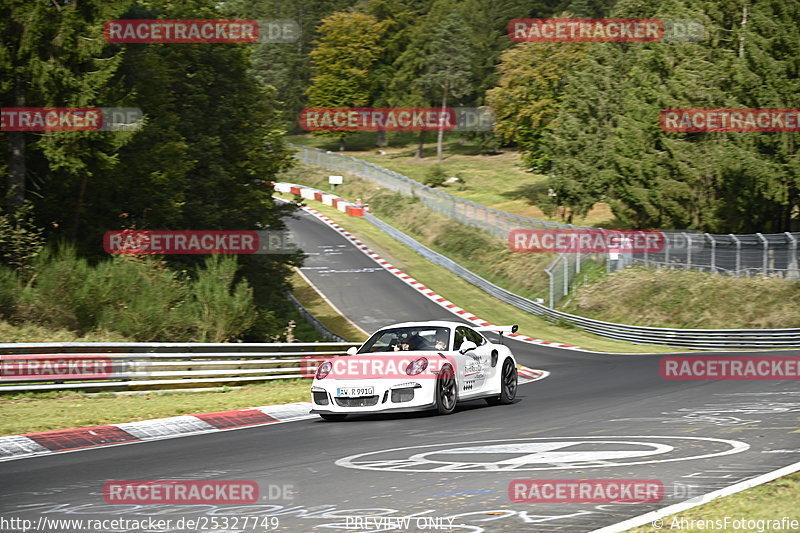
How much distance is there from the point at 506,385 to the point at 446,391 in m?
2.23

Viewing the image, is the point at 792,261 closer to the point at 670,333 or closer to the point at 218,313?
the point at 670,333

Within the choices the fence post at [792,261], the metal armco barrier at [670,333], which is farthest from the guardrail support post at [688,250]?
the fence post at [792,261]

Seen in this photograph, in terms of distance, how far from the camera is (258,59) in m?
111

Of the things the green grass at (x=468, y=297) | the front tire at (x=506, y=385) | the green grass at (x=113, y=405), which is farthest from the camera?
the green grass at (x=468, y=297)

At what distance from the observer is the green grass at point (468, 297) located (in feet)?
120

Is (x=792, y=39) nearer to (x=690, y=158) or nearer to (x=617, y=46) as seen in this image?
(x=690, y=158)

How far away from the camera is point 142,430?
12547 millimetres

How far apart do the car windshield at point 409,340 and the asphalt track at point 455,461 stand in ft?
3.37

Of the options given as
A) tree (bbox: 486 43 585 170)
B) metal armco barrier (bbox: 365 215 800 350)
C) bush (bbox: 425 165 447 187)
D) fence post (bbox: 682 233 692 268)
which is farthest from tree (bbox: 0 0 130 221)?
bush (bbox: 425 165 447 187)

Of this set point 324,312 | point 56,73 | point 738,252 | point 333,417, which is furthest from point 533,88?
point 333,417

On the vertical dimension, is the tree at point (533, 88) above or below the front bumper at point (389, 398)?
above

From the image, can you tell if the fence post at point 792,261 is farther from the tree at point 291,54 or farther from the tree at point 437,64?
the tree at point 291,54

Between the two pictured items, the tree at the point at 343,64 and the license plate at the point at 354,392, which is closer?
the license plate at the point at 354,392

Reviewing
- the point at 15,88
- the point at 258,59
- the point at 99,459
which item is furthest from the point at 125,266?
the point at 258,59
